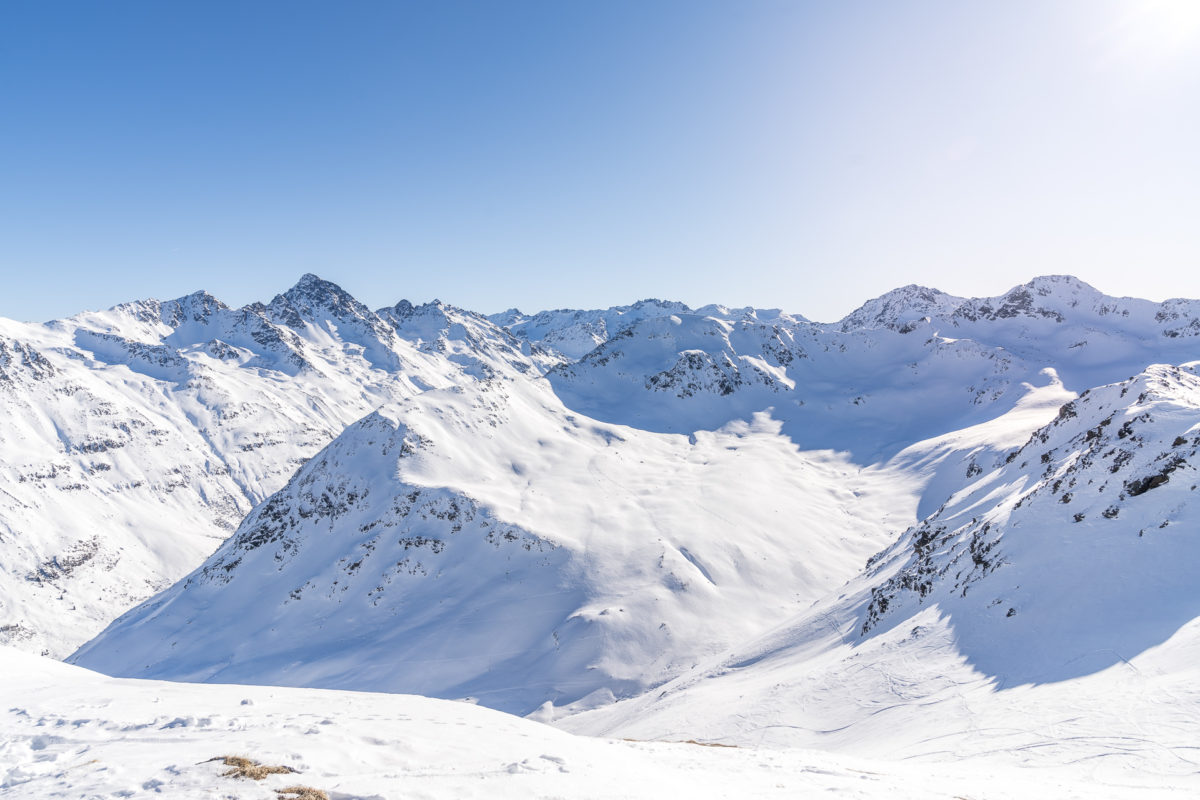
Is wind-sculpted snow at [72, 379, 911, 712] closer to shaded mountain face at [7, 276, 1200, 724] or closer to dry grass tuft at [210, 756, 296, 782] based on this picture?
shaded mountain face at [7, 276, 1200, 724]

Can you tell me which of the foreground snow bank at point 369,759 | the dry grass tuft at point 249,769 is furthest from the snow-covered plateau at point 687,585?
the dry grass tuft at point 249,769

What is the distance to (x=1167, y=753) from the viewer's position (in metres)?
12.6

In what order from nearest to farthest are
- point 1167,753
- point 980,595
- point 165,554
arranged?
point 1167,753 → point 980,595 → point 165,554

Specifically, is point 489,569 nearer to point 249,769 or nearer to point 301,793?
point 249,769

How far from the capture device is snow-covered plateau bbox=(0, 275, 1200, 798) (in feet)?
42.9

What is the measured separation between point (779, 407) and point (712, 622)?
3398 inches

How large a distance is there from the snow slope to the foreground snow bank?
2984 mm

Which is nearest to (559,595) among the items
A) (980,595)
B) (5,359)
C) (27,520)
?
(980,595)

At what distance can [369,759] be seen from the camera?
1147 cm

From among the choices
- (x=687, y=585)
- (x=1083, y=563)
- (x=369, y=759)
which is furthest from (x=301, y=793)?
(x=687, y=585)

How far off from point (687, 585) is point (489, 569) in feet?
75.1

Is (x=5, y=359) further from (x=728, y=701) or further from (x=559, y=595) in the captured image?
(x=728, y=701)

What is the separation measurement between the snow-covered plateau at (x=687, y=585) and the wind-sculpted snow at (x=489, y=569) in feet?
1.47

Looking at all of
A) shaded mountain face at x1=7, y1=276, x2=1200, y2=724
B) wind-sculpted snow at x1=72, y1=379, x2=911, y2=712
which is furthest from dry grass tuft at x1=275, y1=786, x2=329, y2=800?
wind-sculpted snow at x1=72, y1=379, x2=911, y2=712
